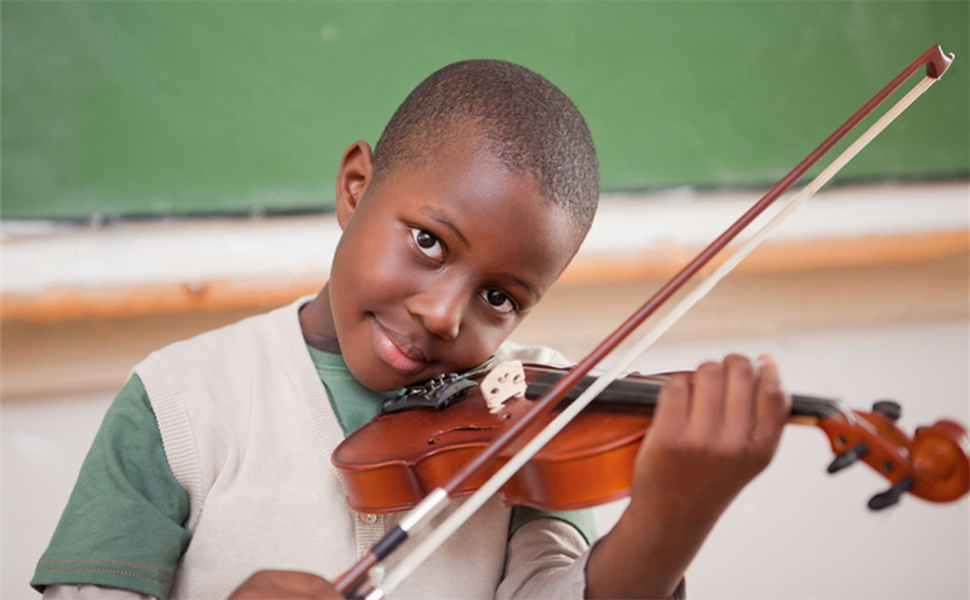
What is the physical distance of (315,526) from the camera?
0.56 meters

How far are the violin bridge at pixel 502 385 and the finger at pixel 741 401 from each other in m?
0.22

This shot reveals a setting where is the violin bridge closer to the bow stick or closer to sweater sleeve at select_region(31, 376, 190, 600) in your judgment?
the bow stick

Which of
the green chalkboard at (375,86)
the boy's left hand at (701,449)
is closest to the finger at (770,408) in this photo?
the boy's left hand at (701,449)

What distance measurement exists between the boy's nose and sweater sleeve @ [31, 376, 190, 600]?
21 cm

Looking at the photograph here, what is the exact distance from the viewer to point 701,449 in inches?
14.2

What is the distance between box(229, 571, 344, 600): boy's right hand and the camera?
14.3 inches

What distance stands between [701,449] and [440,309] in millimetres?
232

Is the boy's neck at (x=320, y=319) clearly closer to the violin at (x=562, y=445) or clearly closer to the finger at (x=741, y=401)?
the violin at (x=562, y=445)

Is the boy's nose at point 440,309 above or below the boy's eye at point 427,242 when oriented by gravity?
below

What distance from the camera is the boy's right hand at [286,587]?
36 cm

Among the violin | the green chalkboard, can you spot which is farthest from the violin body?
the green chalkboard

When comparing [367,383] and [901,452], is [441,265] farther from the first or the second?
[901,452]

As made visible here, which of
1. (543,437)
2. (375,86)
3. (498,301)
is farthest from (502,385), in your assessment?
(375,86)

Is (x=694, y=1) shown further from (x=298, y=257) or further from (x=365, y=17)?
(x=298, y=257)
